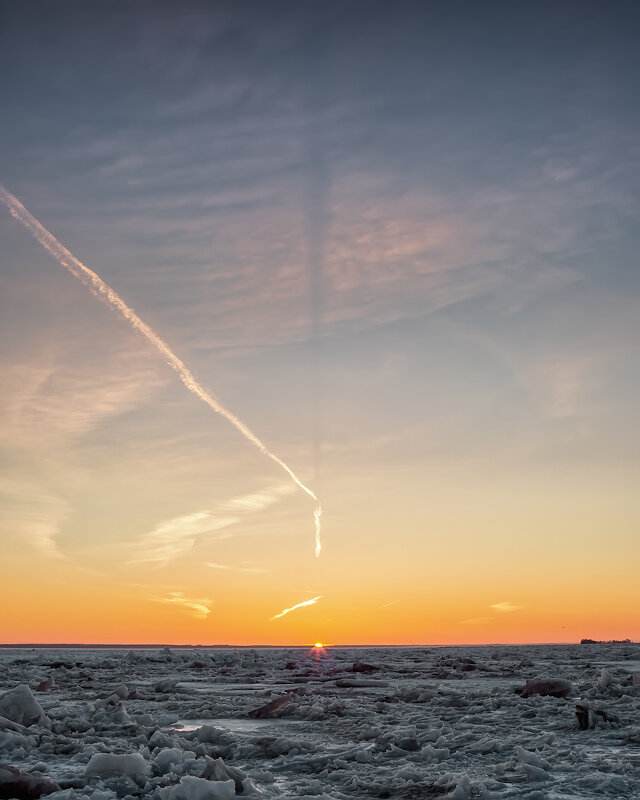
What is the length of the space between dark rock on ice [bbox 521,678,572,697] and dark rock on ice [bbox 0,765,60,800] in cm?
842

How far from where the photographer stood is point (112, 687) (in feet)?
A: 48.7

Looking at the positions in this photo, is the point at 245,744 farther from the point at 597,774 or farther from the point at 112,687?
the point at 112,687

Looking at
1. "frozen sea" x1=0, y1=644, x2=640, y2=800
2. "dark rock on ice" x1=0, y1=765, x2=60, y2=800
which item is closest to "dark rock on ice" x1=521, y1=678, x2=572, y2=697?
"frozen sea" x1=0, y1=644, x2=640, y2=800

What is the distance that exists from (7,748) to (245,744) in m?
2.46

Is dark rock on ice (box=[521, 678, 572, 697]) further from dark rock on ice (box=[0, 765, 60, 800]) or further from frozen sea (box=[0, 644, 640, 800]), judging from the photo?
dark rock on ice (box=[0, 765, 60, 800])

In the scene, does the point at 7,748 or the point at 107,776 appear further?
the point at 7,748

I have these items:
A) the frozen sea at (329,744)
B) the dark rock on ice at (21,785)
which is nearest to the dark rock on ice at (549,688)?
the frozen sea at (329,744)

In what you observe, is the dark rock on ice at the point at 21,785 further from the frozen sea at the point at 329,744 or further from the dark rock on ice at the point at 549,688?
the dark rock on ice at the point at 549,688

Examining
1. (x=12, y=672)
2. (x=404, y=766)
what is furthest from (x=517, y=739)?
(x=12, y=672)

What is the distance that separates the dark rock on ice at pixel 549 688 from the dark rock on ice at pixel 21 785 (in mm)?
8418

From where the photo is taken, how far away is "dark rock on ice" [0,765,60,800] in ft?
17.4

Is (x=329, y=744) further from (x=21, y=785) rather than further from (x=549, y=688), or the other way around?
(x=549, y=688)

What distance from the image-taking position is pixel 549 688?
11.5 m

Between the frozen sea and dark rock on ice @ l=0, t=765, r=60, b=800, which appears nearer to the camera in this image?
dark rock on ice @ l=0, t=765, r=60, b=800
